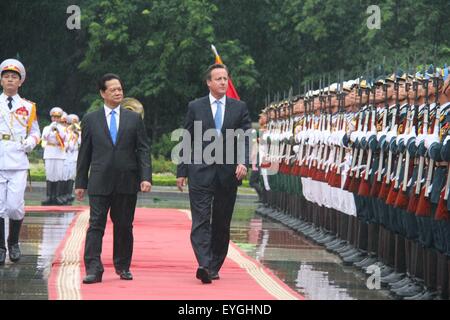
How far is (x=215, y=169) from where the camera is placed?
42.9 feet

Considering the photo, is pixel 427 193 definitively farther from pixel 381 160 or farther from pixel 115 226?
pixel 115 226

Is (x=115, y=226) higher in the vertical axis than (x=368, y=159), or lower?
lower

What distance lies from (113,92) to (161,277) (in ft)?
6.03

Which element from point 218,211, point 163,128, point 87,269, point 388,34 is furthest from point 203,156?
point 163,128

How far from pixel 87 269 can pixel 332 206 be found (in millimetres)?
5799

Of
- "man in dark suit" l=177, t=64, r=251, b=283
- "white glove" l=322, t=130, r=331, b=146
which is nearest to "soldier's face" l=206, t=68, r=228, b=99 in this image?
"man in dark suit" l=177, t=64, r=251, b=283

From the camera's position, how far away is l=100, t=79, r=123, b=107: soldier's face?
12863 mm

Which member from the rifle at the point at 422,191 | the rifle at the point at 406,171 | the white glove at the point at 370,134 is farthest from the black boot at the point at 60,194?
the rifle at the point at 422,191

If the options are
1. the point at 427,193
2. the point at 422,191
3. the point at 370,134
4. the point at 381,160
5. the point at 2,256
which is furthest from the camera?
the point at 370,134

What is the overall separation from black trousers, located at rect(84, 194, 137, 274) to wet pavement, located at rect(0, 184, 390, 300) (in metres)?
0.57

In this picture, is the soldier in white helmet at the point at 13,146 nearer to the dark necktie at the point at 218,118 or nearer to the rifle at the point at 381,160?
the dark necktie at the point at 218,118

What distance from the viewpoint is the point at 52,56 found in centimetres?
5316

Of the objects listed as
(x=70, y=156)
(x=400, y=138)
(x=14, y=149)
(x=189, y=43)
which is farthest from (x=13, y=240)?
(x=189, y=43)

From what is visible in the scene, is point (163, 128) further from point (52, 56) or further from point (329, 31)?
point (329, 31)
